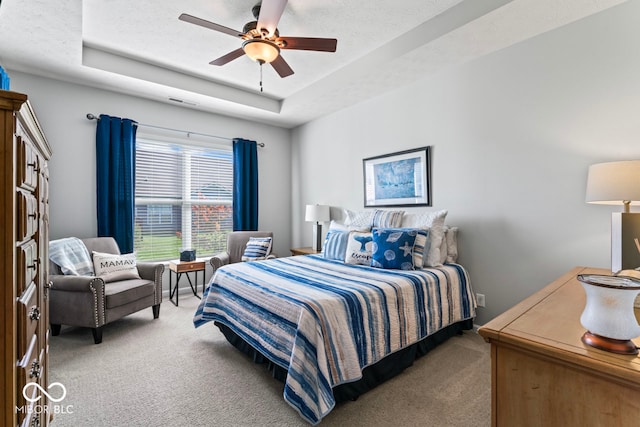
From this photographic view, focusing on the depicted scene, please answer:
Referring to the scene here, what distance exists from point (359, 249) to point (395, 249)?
40cm

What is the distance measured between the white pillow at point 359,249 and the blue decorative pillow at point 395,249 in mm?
99

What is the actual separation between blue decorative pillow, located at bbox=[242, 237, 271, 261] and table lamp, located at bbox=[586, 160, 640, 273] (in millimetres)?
3411

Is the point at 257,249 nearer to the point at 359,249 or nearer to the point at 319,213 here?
the point at 319,213

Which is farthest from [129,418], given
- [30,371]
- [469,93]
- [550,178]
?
[469,93]

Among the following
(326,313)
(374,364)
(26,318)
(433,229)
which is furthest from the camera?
(433,229)

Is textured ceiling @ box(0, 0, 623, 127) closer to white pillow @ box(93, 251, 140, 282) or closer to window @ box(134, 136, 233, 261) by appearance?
window @ box(134, 136, 233, 261)

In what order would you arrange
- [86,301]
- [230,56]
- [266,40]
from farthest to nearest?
[86,301] < [230,56] < [266,40]

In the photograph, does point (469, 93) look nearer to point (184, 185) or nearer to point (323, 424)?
point (323, 424)

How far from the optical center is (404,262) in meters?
2.63

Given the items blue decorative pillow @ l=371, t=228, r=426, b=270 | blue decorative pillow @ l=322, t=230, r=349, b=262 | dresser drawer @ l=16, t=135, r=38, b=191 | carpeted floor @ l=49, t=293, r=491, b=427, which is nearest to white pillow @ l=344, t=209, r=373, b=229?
blue decorative pillow @ l=322, t=230, r=349, b=262

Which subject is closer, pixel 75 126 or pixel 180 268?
pixel 75 126

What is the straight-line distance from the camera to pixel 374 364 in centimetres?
202

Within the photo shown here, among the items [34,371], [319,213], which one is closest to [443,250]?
[319,213]

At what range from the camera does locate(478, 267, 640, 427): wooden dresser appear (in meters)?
0.82
